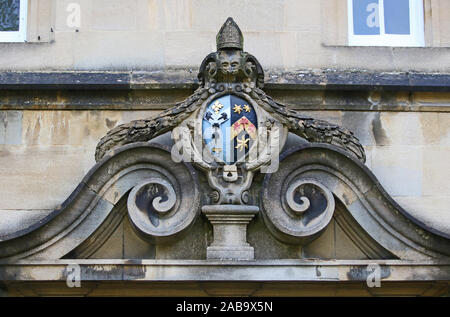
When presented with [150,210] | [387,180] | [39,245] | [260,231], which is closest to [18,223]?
[39,245]

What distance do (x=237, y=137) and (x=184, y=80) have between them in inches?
25.7

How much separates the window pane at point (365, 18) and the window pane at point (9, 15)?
2525 mm

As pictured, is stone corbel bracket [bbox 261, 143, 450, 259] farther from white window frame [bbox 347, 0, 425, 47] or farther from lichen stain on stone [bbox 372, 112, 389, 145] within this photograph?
white window frame [bbox 347, 0, 425, 47]

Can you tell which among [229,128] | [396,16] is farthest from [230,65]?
[396,16]

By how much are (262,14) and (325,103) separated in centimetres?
82

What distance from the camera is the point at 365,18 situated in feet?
24.5

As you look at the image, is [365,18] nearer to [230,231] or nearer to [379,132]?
[379,132]

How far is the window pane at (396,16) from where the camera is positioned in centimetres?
748

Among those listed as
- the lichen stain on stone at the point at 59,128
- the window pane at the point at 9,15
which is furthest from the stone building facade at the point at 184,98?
the window pane at the point at 9,15

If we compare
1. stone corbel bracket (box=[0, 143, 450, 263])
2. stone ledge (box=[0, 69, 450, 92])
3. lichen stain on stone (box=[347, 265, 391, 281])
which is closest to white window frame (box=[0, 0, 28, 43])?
stone ledge (box=[0, 69, 450, 92])

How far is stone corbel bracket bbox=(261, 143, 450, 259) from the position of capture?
661cm

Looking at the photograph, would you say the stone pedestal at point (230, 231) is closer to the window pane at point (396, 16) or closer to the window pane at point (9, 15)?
the window pane at point (396, 16)

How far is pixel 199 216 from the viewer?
6.64 meters
